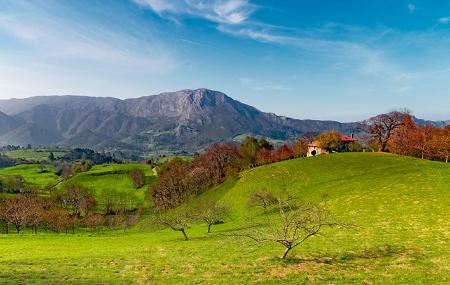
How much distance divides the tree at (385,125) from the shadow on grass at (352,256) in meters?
103

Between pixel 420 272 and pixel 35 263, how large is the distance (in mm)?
36602

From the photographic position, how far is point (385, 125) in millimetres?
129625

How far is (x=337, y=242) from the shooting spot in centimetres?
4009

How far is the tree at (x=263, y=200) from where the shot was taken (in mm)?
75812

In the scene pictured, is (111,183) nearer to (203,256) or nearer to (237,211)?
(237,211)

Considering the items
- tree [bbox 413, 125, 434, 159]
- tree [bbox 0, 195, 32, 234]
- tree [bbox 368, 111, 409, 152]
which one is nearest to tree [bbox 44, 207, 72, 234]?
tree [bbox 0, 195, 32, 234]

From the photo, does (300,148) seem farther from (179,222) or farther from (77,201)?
(179,222)

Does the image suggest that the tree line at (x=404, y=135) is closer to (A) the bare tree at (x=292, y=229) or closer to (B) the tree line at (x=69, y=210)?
(A) the bare tree at (x=292, y=229)

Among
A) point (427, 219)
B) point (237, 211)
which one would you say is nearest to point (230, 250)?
point (427, 219)

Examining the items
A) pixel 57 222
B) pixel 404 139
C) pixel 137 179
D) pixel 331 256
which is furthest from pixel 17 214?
pixel 404 139

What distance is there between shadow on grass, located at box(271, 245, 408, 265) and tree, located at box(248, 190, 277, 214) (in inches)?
1573

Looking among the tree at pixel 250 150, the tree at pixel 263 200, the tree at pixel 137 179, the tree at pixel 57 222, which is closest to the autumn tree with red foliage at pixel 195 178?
the tree at pixel 250 150

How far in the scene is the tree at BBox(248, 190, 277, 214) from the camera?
7581 centimetres

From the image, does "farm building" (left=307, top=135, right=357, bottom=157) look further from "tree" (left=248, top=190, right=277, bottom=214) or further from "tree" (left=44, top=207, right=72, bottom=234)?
"tree" (left=44, top=207, right=72, bottom=234)
